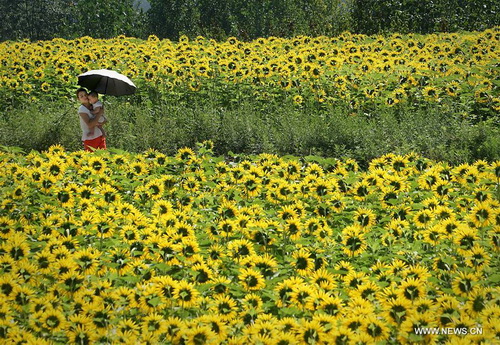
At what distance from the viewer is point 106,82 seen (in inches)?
365

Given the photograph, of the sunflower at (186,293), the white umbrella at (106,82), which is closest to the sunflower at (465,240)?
the sunflower at (186,293)

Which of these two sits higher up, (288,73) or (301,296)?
(288,73)

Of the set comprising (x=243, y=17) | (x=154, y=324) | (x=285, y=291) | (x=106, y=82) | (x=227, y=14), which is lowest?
(x=154, y=324)

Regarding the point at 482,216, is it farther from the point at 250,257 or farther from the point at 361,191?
the point at 250,257

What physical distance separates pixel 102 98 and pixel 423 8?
11924 mm

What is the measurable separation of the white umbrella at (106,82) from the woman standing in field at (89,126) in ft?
1.40

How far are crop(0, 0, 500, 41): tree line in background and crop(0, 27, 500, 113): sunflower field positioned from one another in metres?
4.83

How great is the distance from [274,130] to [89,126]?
2.39 meters

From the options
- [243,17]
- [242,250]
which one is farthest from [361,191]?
[243,17]

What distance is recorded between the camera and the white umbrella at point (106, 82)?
9094mm

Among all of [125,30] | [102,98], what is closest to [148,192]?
[102,98]

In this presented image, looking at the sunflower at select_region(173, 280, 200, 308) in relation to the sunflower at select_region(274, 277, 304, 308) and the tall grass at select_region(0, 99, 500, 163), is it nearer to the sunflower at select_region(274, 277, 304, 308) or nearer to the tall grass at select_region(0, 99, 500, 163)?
the sunflower at select_region(274, 277, 304, 308)

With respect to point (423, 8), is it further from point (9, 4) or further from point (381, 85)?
point (9, 4)

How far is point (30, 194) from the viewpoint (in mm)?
5977
